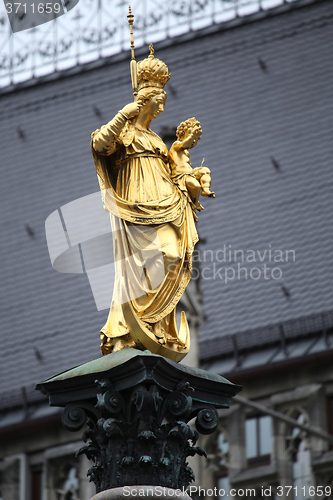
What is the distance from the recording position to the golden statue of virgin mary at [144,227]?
14500 mm

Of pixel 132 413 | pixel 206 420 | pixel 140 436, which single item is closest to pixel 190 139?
pixel 206 420

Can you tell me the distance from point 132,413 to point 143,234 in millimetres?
2060

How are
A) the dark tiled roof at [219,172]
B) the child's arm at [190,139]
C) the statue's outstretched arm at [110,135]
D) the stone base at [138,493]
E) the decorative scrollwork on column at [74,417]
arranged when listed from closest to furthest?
the stone base at [138,493], the decorative scrollwork on column at [74,417], the statue's outstretched arm at [110,135], the child's arm at [190,139], the dark tiled roof at [219,172]

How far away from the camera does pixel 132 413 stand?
13.7m

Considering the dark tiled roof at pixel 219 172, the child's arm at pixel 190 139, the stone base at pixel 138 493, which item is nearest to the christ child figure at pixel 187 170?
the child's arm at pixel 190 139

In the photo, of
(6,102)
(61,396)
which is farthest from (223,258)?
(61,396)

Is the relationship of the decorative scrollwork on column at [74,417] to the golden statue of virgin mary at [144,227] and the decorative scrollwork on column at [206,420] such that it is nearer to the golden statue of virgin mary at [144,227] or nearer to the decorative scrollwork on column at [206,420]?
the golden statue of virgin mary at [144,227]

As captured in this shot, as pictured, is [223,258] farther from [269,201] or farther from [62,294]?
[62,294]

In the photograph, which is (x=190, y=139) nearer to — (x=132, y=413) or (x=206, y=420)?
(x=206, y=420)

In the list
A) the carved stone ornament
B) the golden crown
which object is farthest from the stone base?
the golden crown

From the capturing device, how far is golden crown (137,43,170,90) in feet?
50.9

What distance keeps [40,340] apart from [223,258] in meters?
6.59

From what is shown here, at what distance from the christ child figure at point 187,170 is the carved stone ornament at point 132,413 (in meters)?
2.21

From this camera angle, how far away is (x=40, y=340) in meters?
45.4
